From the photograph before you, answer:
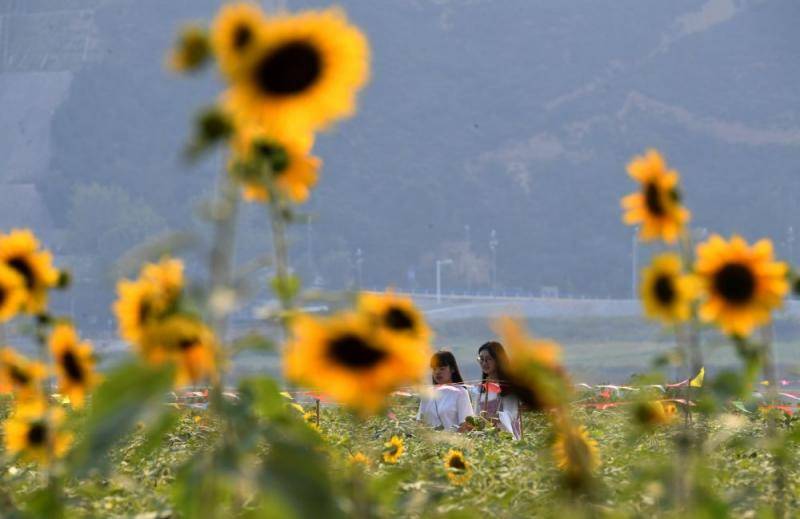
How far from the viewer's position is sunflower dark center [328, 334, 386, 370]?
631mm

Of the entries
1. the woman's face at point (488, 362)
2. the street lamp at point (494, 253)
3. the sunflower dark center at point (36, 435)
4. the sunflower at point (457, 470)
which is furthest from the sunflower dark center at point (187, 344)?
the street lamp at point (494, 253)

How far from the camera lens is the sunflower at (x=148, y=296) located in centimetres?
74

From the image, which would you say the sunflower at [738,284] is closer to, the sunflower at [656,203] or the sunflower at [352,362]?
the sunflower at [656,203]

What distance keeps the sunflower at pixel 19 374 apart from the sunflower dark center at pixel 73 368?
6 centimetres

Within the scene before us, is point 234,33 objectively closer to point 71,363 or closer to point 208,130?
point 208,130

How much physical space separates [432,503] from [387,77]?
51052 mm

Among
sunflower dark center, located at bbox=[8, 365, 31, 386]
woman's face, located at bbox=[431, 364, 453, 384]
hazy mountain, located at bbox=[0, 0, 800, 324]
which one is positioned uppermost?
hazy mountain, located at bbox=[0, 0, 800, 324]

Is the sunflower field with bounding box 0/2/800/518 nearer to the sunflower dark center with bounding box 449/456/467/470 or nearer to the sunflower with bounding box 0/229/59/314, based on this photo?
the sunflower with bounding box 0/229/59/314

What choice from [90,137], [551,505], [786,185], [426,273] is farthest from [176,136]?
[551,505]

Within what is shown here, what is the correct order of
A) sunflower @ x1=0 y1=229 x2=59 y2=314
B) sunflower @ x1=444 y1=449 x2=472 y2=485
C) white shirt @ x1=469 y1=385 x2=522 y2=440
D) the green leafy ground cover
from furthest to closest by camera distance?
white shirt @ x1=469 y1=385 x2=522 y2=440 → sunflower @ x1=444 y1=449 x2=472 y2=485 → sunflower @ x1=0 y1=229 x2=59 y2=314 → the green leafy ground cover

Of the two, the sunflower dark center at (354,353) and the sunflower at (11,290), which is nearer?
the sunflower dark center at (354,353)

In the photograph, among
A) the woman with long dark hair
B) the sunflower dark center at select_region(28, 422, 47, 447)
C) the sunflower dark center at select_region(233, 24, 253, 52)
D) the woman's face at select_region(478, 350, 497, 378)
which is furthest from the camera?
the woman's face at select_region(478, 350, 497, 378)

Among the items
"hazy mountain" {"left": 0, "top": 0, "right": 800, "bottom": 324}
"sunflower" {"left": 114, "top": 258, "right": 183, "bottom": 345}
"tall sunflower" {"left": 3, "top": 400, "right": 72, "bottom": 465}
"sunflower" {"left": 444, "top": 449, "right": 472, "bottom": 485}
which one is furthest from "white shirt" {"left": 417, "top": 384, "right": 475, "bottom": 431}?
"hazy mountain" {"left": 0, "top": 0, "right": 800, "bottom": 324}

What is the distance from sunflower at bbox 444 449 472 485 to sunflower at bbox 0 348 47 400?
55 centimetres
